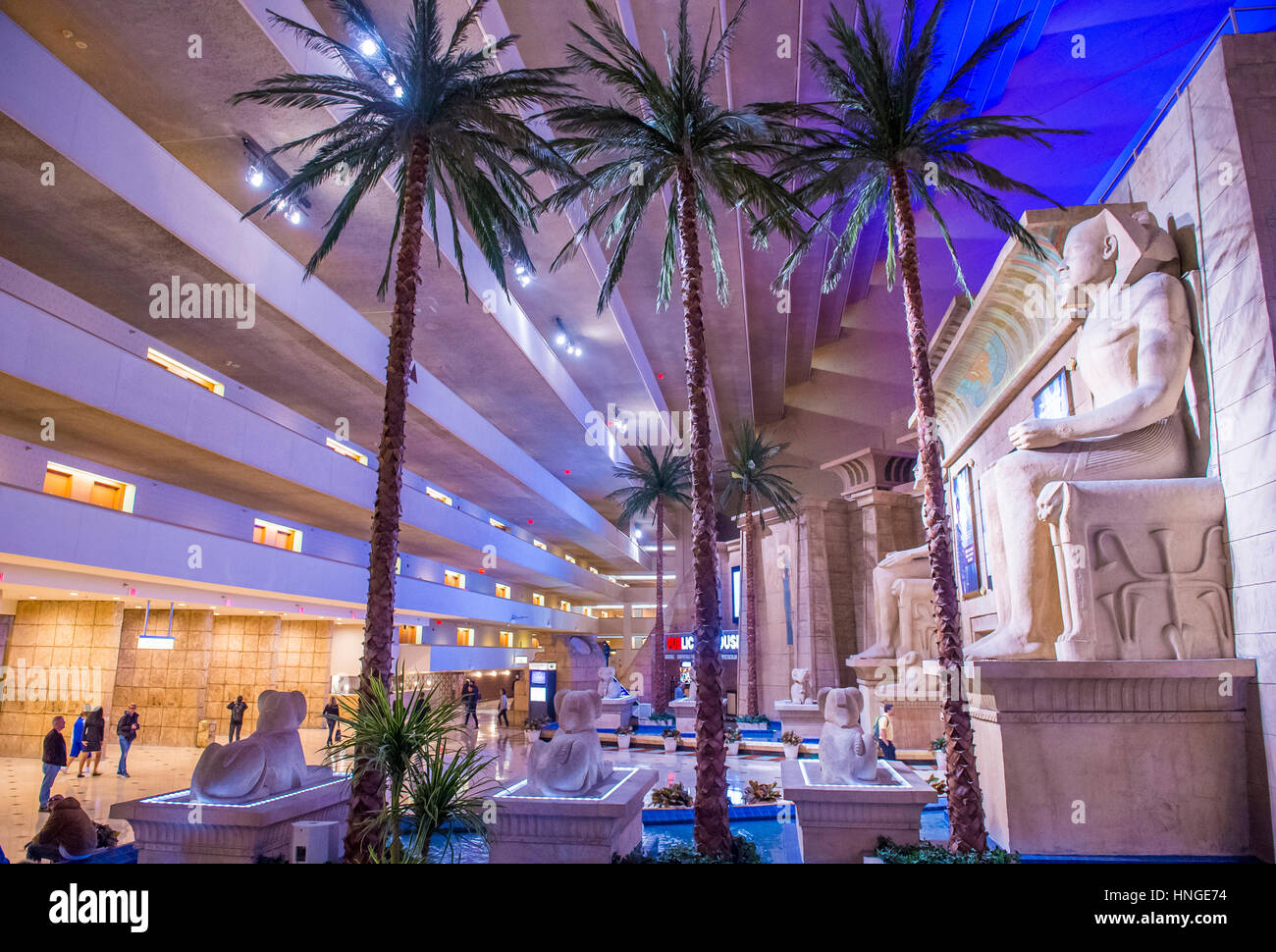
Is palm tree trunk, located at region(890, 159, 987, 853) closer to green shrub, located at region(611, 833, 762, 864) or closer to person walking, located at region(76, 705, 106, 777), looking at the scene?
green shrub, located at region(611, 833, 762, 864)

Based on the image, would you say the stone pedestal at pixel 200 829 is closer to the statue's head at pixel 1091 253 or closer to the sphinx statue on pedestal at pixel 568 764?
the sphinx statue on pedestal at pixel 568 764

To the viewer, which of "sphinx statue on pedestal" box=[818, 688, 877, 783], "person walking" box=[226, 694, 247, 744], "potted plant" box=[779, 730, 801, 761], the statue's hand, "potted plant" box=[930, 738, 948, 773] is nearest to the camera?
"sphinx statue on pedestal" box=[818, 688, 877, 783]

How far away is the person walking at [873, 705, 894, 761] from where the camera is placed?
14352 millimetres

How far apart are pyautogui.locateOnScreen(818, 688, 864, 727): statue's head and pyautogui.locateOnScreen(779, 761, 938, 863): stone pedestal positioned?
74 centimetres

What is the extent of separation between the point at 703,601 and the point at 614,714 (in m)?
15.6

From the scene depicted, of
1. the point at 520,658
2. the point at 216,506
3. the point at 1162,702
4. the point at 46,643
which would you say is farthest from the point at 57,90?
the point at 520,658

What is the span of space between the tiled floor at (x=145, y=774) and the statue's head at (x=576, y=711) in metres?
Result: 1.20

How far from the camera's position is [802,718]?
20203 mm

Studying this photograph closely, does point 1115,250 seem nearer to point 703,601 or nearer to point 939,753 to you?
point 703,601

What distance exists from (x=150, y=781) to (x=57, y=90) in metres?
11.8

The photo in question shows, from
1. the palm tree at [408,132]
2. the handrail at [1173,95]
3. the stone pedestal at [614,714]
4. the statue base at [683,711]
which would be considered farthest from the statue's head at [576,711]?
the statue base at [683,711]

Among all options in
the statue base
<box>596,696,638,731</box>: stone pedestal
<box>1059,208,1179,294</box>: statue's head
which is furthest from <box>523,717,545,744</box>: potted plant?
<box>1059,208,1179,294</box>: statue's head
